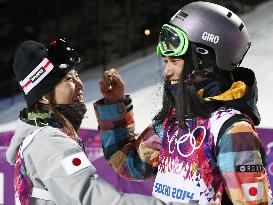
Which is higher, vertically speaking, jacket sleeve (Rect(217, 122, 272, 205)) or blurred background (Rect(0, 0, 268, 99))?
jacket sleeve (Rect(217, 122, 272, 205))

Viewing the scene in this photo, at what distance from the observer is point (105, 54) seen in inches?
579

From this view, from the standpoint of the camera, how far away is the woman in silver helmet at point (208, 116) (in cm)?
262

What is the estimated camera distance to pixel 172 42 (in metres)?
2.92

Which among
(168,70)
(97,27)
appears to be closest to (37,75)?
Result: (168,70)

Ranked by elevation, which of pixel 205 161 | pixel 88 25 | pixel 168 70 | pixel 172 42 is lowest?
pixel 88 25

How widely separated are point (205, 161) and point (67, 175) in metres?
0.62

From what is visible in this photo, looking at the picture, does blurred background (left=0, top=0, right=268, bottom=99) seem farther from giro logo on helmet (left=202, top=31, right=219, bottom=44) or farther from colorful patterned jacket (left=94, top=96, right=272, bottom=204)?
giro logo on helmet (left=202, top=31, right=219, bottom=44)

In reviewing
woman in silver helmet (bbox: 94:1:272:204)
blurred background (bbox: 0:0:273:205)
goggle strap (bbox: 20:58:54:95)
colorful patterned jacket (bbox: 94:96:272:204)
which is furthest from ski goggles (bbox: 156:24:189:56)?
blurred background (bbox: 0:0:273:205)

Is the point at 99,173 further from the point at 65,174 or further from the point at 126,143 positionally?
the point at 65,174

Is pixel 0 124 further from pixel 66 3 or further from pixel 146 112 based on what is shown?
pixel 66 3

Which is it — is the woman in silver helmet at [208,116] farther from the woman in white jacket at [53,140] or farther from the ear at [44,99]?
the ear at [44,99]

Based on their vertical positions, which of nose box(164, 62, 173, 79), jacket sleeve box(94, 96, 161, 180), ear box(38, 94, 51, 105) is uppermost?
nose box(164, 62, 173, 79)

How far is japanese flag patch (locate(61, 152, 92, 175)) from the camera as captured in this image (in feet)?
8.16

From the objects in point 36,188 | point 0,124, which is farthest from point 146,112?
point 36,188
